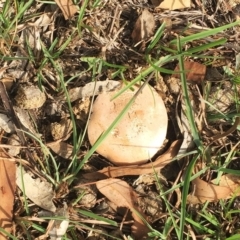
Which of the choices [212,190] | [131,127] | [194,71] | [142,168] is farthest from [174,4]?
[212,190]

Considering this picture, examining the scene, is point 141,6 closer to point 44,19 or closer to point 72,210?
point 44,19

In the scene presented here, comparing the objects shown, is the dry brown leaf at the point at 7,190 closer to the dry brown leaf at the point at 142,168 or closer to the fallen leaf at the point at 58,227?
the fallen leaf at the point at 58,227

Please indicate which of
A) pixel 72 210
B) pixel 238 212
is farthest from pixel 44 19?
pixel 238 212

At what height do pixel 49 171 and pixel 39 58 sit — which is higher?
pixel 39 58

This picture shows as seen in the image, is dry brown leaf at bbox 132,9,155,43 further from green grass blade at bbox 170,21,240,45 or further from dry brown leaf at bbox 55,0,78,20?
dry brown leaf at bbox 55,0,78,20

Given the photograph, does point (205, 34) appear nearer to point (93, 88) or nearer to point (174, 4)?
point (174, 4)
